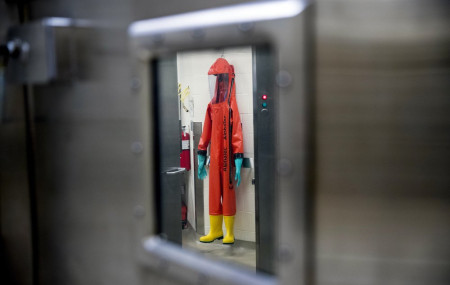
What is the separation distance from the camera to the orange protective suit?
8.33ft

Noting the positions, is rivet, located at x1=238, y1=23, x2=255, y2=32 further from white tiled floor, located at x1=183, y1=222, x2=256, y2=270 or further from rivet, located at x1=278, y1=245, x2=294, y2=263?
white tiled floor, located at x1=183, y1=222, x2=256, y2=270

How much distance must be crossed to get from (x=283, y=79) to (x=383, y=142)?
0.19m

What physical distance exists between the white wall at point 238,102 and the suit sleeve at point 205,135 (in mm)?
188

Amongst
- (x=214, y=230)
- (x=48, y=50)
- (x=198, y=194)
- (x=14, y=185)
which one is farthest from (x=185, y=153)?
(x=48, y=50)

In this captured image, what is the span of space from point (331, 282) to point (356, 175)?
184mm

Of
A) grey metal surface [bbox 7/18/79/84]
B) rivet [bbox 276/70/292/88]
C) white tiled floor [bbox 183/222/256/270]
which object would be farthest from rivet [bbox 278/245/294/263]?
white tiled floor [bbox 183/222/256/270]

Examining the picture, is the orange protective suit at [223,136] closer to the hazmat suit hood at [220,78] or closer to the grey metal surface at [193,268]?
the hazmat suit hood at [220,78]

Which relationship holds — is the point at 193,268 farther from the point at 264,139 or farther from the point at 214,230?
the point at 214,230

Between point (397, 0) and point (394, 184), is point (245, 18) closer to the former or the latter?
point (397, 0)

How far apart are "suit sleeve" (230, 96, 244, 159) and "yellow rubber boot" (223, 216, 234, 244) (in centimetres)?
45

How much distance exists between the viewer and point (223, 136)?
2539mm

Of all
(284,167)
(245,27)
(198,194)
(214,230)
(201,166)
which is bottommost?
(214,230)

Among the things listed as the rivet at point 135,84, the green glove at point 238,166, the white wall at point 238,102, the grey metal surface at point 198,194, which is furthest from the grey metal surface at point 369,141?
the grey metal surface at point 198,194

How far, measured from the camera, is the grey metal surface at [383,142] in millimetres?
545
